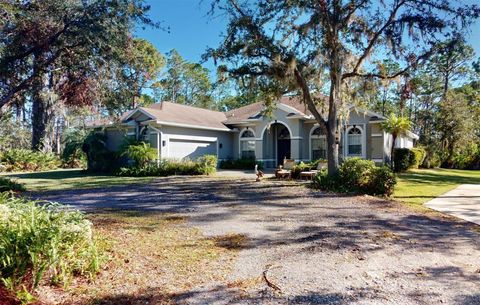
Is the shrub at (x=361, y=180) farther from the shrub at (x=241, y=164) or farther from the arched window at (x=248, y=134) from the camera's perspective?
the arched window at (x=248, y=134)

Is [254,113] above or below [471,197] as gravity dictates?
above

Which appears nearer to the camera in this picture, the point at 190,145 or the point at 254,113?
the point at 190,145

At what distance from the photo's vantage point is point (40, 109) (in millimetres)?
28859

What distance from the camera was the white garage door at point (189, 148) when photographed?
22703 mm

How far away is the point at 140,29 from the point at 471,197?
12.4 m

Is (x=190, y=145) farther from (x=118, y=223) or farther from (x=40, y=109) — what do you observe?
(x=118, y=223)

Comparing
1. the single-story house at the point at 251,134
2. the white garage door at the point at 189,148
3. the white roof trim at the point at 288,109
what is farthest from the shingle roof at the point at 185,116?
the white roof trim at the point at 288,109

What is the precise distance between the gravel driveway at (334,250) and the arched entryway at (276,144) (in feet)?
48.2

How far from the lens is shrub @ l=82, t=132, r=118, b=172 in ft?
76.0

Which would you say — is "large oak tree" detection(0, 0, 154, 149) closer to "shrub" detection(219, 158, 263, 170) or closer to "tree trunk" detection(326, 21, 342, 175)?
"tree trunk" detection(326, 21, 342, 175)

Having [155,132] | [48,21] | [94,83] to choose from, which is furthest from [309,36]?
[155,132]

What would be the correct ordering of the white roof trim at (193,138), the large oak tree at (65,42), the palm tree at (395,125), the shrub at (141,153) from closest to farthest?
the large oak tree at (65,42) < the shrub at (141,153) < the palm tree at (395,125) < the white roof trim at (193,138)

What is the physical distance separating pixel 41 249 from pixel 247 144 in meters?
22.5

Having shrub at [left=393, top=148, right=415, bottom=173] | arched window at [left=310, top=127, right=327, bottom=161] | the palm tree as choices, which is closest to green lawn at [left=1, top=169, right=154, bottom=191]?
arched window at [left=310, top=127, right=327, bottom=161]
